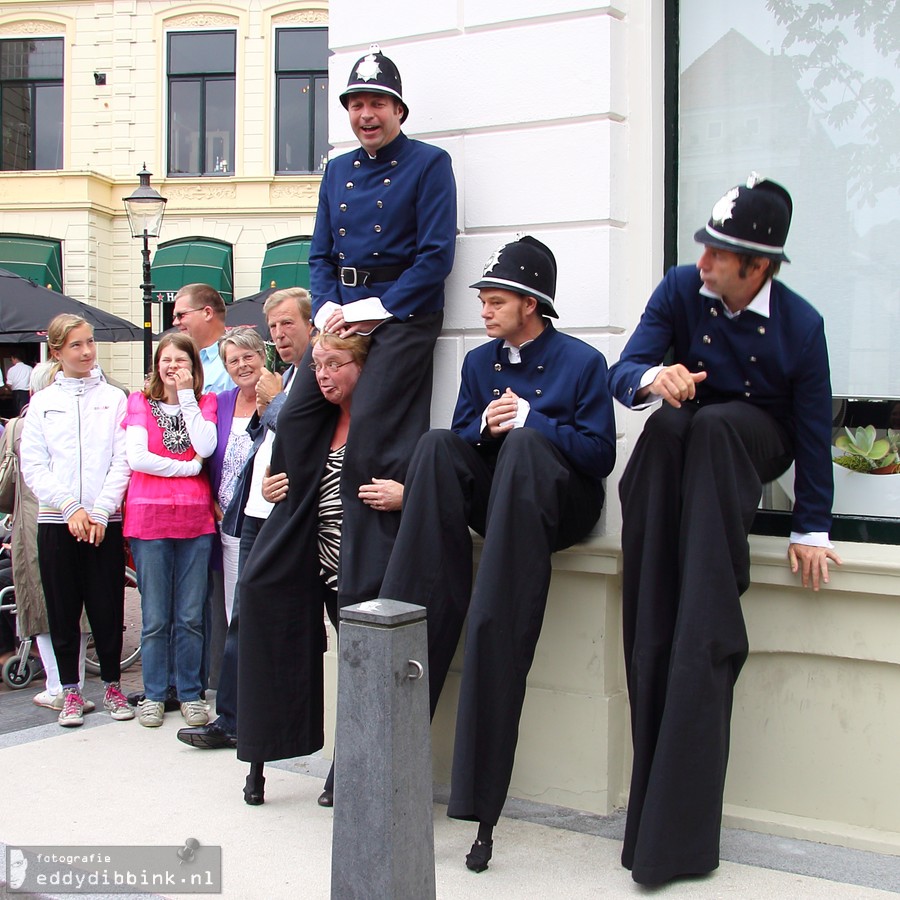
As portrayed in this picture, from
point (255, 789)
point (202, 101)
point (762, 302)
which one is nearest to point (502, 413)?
point (762, 302)

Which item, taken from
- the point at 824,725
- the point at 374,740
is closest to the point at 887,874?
the point at 824,725

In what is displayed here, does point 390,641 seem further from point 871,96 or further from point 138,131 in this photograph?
point 138,131

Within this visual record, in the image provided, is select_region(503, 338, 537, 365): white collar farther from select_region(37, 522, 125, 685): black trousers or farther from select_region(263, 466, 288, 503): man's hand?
select_region(37, 522, 125, 685): black trousers

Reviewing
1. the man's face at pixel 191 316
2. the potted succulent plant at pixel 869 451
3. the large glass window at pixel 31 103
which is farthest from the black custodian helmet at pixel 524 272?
the large glass window at pixel 31 103

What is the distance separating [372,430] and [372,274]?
2.29ft

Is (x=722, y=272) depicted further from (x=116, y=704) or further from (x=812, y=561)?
(x=116, y=704)

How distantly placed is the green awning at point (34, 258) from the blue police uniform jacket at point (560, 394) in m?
21.9

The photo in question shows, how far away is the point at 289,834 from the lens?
4371 millimetres

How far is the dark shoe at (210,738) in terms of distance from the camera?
5.50m

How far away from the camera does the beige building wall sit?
24.9m

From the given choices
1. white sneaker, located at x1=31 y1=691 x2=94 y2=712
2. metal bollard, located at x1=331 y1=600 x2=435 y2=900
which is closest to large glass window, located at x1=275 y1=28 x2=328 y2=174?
white sneaker, located at x1=31 y1=691 x2=94 y2=712

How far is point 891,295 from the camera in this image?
462 cm

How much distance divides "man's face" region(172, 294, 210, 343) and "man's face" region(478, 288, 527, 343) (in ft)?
10.5

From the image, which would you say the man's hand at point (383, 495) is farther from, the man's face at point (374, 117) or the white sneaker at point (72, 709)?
the white sneaker at point (72, 709)
